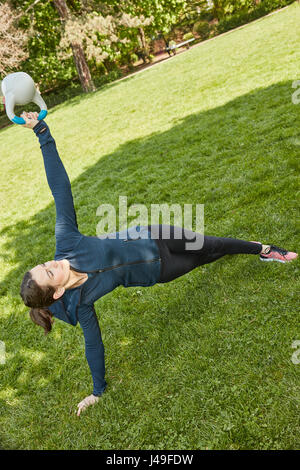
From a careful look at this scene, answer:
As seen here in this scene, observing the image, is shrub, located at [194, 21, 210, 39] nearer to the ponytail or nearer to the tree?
the tree

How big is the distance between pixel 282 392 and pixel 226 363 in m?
0.57

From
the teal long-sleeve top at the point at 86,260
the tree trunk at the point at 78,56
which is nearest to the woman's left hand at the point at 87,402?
the teal long-sleeve top at the point at 86,260

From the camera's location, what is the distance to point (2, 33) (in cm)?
2061

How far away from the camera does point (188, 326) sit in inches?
148

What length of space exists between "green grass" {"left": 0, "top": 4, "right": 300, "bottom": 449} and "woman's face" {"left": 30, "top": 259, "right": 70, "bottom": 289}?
1544mm

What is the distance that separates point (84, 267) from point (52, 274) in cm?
34

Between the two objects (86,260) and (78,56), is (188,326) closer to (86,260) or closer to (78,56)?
(86,260)

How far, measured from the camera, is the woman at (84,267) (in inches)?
104

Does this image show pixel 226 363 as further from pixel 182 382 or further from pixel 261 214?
pixel 261 214

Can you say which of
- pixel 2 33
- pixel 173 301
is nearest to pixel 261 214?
pixel 173 301

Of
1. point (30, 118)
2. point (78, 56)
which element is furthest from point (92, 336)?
point (78, 56)

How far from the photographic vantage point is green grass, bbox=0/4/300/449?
2969 mm

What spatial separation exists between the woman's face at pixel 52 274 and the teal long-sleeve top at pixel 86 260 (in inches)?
5.2

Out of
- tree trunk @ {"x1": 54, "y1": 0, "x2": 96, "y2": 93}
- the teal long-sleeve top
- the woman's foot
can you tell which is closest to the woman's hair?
the teal long-sleeve top
